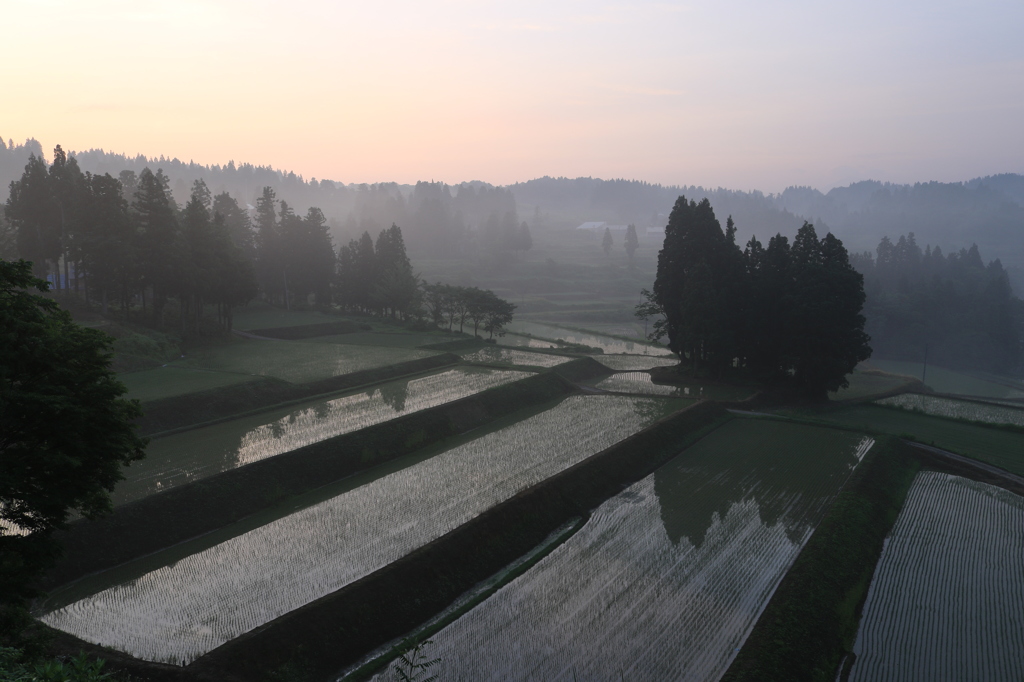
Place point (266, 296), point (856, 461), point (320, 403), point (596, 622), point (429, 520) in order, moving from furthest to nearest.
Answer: point (266, 296) < point (320, 403) < point (856, 461) < point (429, 520) < point (596, 622)

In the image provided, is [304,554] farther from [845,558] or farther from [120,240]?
[120,240]

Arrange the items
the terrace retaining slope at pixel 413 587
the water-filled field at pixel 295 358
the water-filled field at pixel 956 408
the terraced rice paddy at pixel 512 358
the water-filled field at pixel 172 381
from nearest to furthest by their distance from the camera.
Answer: the terrace retaining slope at pixel 413 587, the water-filled field at pixel 172 381, the water-filled field at pixel 956 408, the water-filled field at pixel 295 358, the terraced rice paddy at pixel 512 358

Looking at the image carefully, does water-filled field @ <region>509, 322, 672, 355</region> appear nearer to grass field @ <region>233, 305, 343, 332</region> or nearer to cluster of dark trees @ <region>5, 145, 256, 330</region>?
grass field @ <region>233, 305, 343, 332</region>

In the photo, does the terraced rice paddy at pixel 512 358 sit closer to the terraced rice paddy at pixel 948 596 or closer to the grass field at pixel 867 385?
the grass field at pixel 867 385

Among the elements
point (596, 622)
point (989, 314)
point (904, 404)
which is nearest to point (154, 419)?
point (596, 622)

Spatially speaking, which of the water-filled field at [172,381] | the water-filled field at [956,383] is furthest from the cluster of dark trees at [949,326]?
the water-filled field at [172,381]

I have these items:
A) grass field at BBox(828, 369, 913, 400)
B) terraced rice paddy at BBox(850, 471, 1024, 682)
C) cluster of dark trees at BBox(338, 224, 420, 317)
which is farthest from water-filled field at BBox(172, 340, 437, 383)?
terraced rice paddy at BBox(850, 471, 1024, 682)

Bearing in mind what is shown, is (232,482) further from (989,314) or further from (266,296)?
(989,314)
